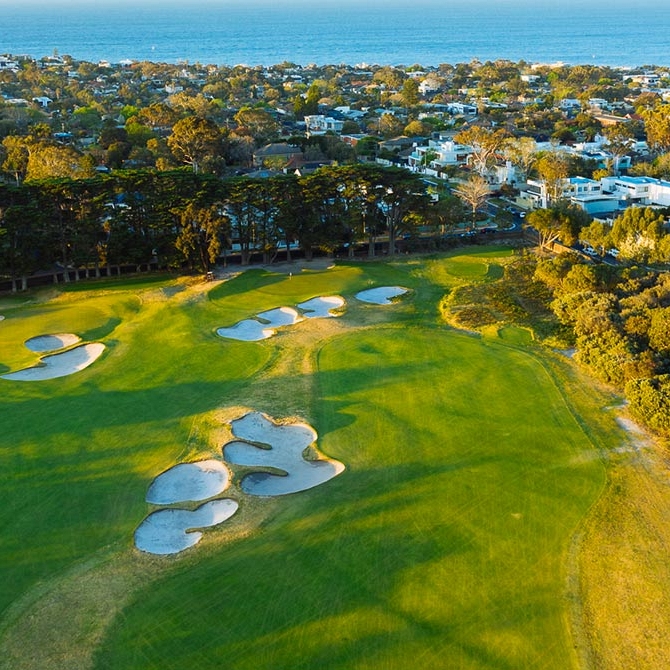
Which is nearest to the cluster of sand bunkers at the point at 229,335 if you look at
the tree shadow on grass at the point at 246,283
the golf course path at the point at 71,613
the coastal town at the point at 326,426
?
the coastal town at the point at 326,426

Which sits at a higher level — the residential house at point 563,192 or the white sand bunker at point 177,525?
the residential house at point 563,192

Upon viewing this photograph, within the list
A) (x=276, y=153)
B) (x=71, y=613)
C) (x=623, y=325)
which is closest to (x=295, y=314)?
(x=623, y=325)

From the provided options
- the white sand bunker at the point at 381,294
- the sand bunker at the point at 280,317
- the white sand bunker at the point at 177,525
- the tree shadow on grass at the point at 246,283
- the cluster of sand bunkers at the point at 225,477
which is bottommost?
the white sand bunker at the point at 177,525

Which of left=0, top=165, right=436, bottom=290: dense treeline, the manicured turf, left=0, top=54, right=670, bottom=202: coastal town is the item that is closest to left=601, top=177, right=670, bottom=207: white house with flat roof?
left=0, top=54, right=670, bottom=202: coastal town

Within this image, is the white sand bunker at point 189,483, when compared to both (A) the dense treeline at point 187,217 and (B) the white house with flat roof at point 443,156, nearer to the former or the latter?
(A) the dense treeline at point 187,217

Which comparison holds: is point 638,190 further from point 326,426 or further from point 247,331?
point 326,426

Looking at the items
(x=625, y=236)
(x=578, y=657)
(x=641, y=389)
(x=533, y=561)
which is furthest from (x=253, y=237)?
(x=578, y=657)

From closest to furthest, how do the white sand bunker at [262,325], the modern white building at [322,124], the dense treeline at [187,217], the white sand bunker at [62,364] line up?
1. the white sand bunker at [62,364]
2. the white sand bunker at [262,325]
3. the dense treeline at [187,217]
4. the modern white building at [322,124]
